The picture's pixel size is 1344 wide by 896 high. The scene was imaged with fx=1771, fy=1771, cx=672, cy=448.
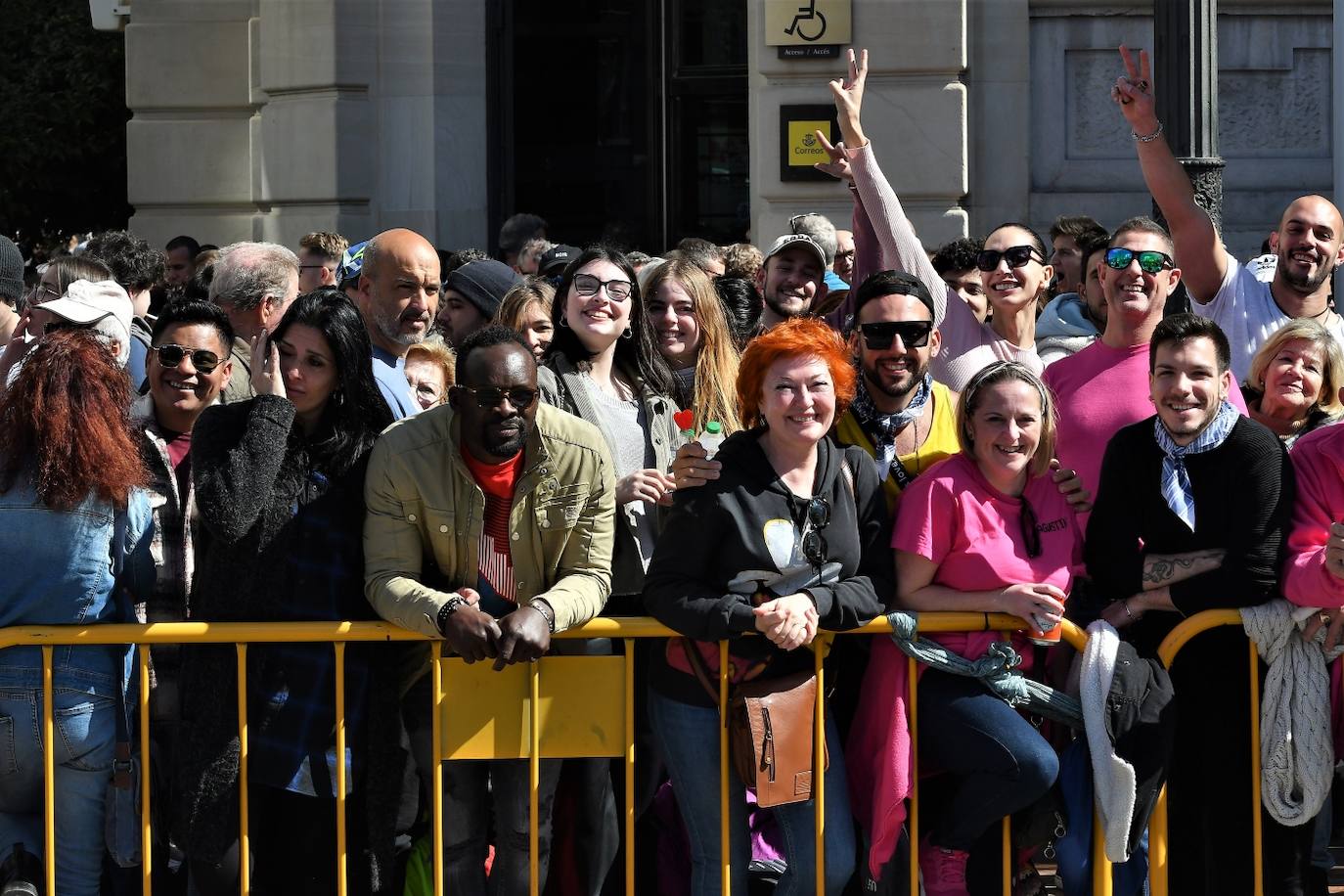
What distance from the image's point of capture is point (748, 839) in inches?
193

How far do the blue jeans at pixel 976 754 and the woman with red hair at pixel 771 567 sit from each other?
10.6 inches

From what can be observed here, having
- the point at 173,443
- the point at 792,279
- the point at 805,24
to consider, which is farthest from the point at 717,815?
the point at 805,24

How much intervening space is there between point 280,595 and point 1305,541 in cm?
282

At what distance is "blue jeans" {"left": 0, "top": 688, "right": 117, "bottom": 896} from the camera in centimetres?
470

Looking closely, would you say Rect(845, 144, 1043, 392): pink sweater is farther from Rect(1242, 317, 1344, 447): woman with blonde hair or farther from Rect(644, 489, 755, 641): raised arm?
Rect(644, 489, 755, 641): raised arm

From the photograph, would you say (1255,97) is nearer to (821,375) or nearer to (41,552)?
(821,375)

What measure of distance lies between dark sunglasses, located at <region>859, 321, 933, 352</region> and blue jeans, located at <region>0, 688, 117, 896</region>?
7.68 ft

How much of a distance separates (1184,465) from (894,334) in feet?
2.90

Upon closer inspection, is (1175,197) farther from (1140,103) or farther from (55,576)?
(55,576)

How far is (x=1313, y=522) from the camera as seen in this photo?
4910 mm

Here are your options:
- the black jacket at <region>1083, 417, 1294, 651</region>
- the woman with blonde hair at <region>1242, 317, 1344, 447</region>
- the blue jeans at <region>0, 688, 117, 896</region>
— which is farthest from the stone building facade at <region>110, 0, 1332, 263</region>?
the blue jeans at <region>0, 688, 117, 896</region>

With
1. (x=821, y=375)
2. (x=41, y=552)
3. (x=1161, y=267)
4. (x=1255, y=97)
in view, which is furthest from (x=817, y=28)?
(x=41, y=552)

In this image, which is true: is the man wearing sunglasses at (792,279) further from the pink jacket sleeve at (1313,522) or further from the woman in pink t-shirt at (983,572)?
the pink jacket sleeve at (1313,522)

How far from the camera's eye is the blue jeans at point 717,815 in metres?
4.79
